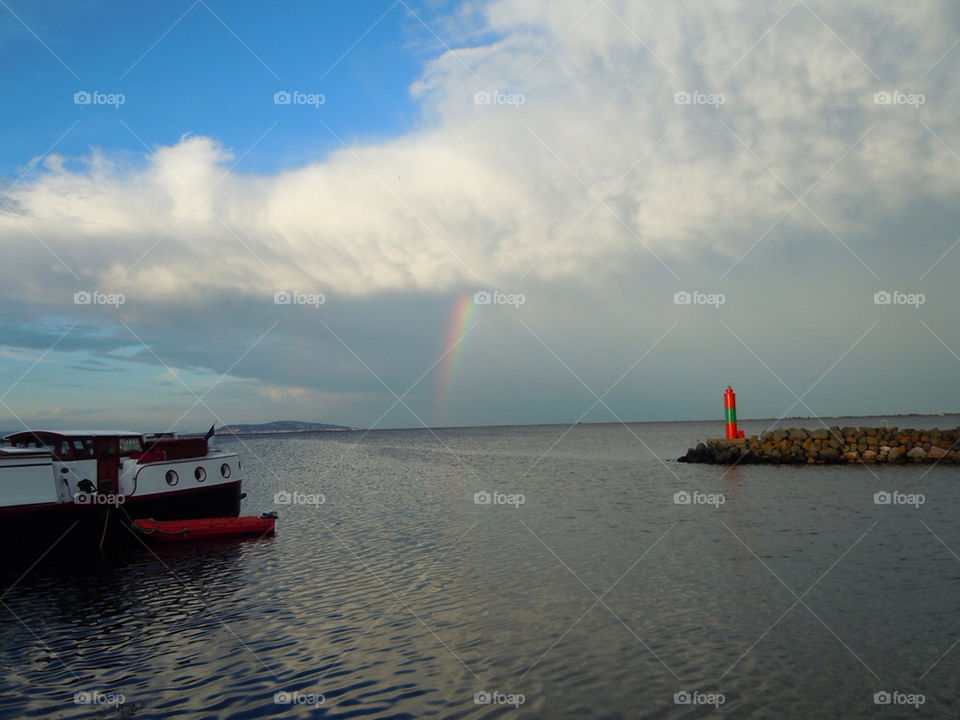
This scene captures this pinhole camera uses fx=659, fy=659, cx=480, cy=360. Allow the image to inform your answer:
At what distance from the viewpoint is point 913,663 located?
36.2 ft

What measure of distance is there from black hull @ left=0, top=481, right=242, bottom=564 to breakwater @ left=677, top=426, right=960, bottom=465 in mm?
43672

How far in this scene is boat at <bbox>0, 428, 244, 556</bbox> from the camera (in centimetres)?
2219

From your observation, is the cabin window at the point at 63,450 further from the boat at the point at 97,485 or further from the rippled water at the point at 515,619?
the rippled water at the point at 515,619

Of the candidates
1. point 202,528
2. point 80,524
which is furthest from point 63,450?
point 202,528

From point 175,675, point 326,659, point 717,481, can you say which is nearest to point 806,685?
point 326,659

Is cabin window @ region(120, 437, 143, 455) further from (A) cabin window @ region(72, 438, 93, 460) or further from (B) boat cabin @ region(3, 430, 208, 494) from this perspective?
(A) cabin window @ region(72, 438, 93, 460)

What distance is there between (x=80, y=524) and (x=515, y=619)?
17.8 m

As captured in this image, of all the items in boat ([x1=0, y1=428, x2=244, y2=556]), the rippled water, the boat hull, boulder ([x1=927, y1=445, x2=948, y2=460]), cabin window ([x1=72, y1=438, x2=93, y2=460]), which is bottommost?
the rippled water

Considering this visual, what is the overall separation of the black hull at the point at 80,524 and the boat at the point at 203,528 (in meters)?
0.55

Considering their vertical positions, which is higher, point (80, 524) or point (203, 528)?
point (80, 524)

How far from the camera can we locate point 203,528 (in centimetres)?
2539

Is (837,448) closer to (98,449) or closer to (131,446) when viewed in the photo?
(131,446)

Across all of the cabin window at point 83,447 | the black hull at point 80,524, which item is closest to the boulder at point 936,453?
the black hull at point 80,524

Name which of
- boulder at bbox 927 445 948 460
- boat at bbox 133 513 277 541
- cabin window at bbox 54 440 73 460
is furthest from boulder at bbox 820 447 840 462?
cabin window at bbox 54 440 73 460
